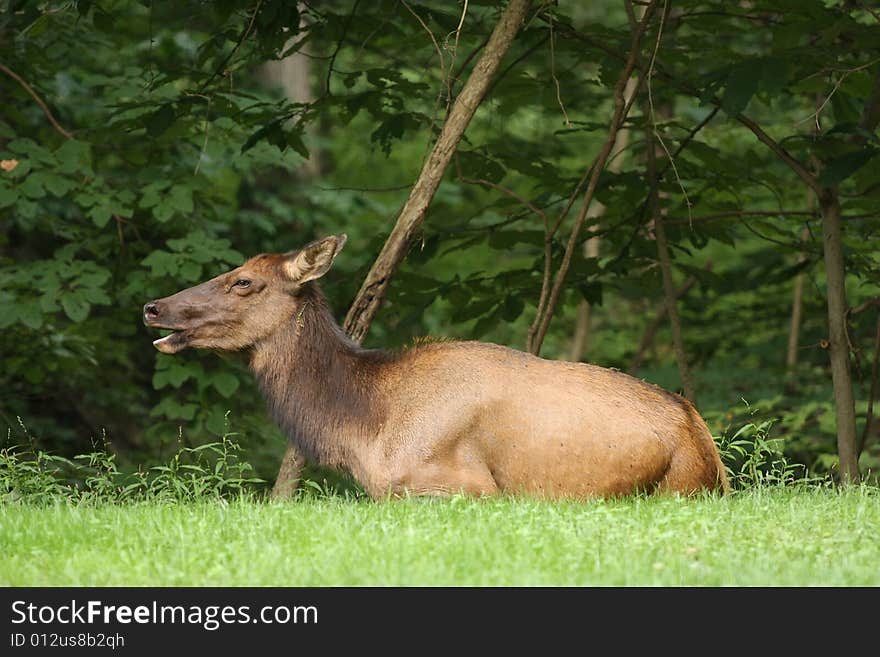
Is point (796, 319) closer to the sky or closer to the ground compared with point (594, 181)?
closer to the ground

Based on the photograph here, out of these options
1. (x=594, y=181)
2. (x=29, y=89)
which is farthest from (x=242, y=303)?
(x=29, y=89)

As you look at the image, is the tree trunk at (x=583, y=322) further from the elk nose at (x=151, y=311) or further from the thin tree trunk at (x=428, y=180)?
the elk nose at (x=151, y=311)

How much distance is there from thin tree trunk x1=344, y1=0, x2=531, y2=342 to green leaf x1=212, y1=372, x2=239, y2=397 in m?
2.72

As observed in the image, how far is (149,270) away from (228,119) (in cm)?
199

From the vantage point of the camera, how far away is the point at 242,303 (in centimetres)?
893

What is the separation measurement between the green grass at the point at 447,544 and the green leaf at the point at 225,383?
15.0ft

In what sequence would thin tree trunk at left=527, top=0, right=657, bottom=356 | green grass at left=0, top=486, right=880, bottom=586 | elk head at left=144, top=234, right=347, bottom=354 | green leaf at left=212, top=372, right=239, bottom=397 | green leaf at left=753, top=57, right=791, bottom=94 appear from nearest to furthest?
green grass at left=0, top=486, right=880, bottom=586
green leaf at left=753, top=57, right=791, bottom=94
elk head at left=144, top=234, right=347, bottom=354
thin tree trunk at left=527, top=0, right=657, bottom=356
green leaf at left=212, top=372, right=239, bottom=397

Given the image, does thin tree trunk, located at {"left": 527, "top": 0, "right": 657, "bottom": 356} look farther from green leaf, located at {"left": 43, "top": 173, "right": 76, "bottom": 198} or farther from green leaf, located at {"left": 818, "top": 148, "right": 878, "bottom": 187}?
green leaf, located at {"left": 43, "top": 173, "right": 76, "bottom": 198}

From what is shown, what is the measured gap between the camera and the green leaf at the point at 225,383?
1188cm

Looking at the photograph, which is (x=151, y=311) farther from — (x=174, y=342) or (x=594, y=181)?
(x=594, y=181)

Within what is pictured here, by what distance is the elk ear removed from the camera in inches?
345

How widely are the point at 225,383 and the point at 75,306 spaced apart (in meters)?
1.53

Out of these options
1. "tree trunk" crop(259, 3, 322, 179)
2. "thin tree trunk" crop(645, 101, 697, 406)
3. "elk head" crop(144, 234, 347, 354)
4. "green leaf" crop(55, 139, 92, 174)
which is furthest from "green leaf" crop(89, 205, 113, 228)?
"tree trunk" crop(259, 3, 322, 179)

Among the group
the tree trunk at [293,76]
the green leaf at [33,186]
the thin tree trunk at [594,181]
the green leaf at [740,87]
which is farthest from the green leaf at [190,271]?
the tree trunk at [293,76]
